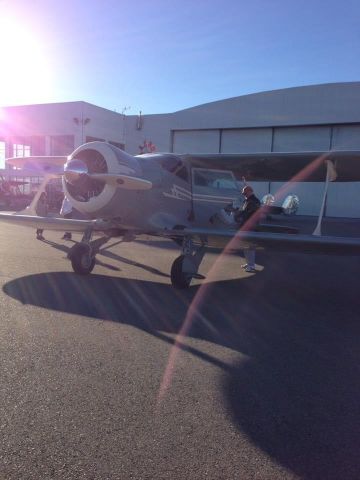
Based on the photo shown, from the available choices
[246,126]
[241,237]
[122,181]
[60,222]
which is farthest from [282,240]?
[246,126]

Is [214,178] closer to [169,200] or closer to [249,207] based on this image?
[249,207]

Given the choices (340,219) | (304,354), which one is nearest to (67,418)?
(304,354)

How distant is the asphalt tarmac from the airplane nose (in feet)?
5.79

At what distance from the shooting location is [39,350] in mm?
4055

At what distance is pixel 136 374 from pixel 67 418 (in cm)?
87

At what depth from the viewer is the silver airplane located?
22.4 ft

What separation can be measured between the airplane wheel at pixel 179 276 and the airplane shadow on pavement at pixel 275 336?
204mm

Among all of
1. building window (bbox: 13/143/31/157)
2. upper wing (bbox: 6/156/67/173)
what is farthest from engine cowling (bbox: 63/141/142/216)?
building window (bbox: 13/143/31/157)

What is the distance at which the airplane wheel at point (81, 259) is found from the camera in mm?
7539

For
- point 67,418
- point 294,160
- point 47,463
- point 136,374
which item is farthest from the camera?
point 294,160

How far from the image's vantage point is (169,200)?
8.09 meters

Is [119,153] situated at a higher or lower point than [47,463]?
higher

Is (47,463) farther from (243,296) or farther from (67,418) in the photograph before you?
(243,296)

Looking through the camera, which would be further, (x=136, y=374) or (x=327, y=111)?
(x=327, y=111)
